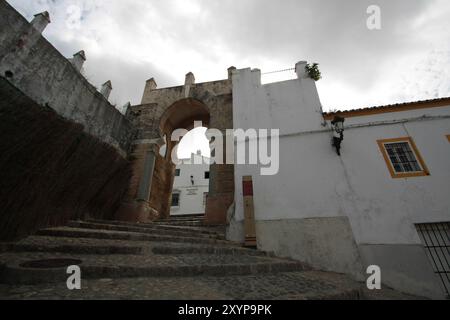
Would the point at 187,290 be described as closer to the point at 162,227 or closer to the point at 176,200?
the point at 162,227

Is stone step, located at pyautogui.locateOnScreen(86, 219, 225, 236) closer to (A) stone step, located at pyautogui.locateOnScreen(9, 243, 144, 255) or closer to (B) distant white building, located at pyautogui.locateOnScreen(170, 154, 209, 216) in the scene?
(A) stone step, located at pyautogui.locateOnScreen(9, 243, 144, 255)

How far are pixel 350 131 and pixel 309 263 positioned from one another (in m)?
4.62

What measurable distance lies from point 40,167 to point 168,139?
710 centimetres

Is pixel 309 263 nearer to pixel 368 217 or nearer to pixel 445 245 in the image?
pixel 368 217

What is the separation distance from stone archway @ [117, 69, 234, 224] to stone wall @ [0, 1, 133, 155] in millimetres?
2259

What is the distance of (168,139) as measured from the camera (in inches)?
449

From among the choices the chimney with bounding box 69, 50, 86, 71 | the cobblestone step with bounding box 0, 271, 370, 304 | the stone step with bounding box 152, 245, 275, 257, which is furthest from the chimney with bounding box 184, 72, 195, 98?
the cobblestone step with bounding box 0, 271, 370, 304

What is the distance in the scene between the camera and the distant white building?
901 inches

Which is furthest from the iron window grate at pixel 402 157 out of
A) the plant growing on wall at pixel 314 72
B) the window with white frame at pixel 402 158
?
the plant growing on wall at pixel 314 72

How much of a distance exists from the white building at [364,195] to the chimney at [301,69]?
1.42 m

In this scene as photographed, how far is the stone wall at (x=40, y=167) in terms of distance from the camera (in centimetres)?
386
